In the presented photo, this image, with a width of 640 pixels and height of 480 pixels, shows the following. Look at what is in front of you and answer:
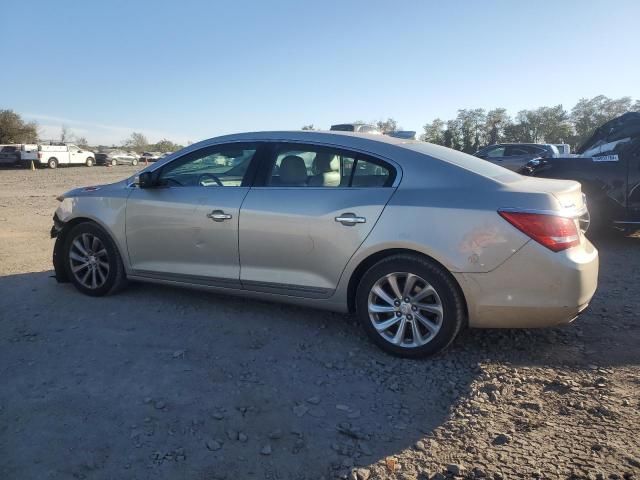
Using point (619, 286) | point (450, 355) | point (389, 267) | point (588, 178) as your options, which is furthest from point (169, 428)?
point (588, 178)

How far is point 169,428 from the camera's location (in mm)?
2701

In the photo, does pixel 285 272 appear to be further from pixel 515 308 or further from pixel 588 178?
pixel 588 178

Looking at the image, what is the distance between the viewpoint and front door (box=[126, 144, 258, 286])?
4.14 meters

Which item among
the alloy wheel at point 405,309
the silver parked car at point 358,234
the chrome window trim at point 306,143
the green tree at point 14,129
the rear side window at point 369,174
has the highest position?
the green tree at point 14,129

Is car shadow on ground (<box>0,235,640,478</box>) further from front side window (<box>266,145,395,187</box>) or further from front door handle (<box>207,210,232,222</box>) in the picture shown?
front side window (<box>266,145,395,187</box>)

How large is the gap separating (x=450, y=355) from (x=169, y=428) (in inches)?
77.6

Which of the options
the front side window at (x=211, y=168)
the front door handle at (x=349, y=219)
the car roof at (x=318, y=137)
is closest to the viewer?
the front door handle at (x=349, y=219)

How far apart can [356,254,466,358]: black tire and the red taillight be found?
558mm

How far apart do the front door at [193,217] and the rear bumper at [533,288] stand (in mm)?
1893

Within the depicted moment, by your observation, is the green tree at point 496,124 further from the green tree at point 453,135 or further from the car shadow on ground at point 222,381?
the car shadow on ground at point 222,381

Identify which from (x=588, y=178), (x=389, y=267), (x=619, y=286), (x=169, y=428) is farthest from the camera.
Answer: (x=588, y=178)

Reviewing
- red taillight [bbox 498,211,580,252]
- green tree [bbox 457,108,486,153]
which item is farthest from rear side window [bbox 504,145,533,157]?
green tree [bbox 457,108,486,153]

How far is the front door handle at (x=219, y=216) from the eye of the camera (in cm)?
409

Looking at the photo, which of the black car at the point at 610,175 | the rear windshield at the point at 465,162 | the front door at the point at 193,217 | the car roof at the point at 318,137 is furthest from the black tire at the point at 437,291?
the black car at the point at 610,175
